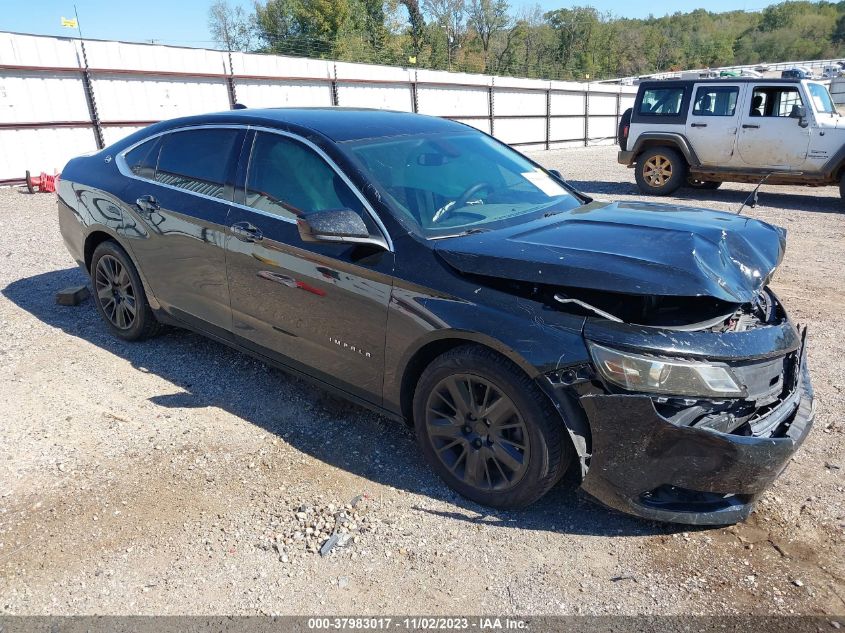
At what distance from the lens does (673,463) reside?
2498mm

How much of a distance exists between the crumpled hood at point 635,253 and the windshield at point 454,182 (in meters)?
0.21

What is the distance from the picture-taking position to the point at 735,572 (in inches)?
101

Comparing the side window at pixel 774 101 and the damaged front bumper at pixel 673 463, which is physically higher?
the side window at pixel 774 101

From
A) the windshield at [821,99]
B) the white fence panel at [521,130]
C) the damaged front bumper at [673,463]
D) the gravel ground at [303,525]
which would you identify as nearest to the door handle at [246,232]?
the gravel ground at [303,525]

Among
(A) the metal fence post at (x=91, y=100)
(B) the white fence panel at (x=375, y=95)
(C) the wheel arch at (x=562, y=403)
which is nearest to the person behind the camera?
(C) the wheel arch at (x=562, y=403)

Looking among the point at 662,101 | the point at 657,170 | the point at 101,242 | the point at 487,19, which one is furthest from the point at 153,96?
the point at 487,19

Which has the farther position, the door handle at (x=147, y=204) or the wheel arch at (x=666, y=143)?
the wheel arch at (x=666, y=143)

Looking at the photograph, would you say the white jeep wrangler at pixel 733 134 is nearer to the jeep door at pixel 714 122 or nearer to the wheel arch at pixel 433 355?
the jeep door at pixel 714 122

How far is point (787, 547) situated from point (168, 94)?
51.5 ft

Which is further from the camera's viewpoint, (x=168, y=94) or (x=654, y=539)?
(x=168, y=94)

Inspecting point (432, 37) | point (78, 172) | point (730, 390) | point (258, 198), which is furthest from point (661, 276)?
point (432, 37)

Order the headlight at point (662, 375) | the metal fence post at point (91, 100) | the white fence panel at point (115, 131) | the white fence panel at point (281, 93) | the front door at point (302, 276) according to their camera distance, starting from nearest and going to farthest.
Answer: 1. the headlight at point (662, 375)
2. the front door at point (302, 276)
3. the metal fence post at point (91, 100)
4. the white fence panel at point (115, 131)
5. the white fence panel at point (281, 93)

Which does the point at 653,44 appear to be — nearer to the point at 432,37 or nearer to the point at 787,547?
the point at 432,37

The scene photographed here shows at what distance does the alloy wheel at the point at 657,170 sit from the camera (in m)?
12.2
